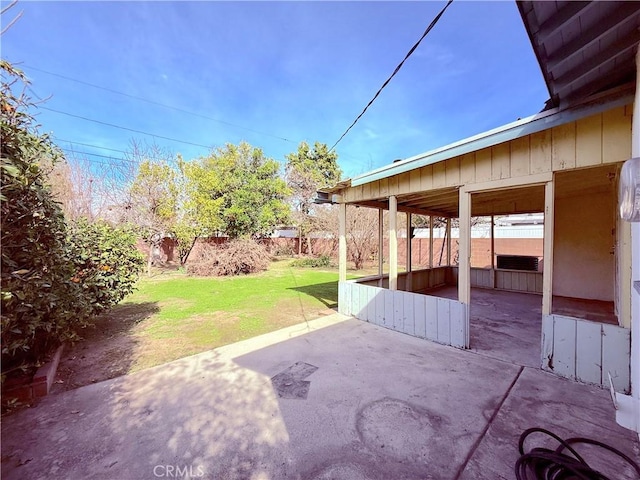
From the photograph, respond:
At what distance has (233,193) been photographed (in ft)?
39.6

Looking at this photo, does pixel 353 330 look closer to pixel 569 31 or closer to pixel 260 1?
pixel 569 31

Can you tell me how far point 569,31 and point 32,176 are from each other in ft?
13.9

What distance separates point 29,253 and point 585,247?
9345 mm

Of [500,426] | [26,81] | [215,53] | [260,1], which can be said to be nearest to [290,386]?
[500,426]

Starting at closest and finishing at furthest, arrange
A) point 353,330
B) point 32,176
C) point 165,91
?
point 32,176
point 353,330
point 165,91

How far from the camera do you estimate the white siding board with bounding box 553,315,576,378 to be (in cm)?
272

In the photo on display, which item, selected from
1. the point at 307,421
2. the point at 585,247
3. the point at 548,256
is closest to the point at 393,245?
the point at 548,256

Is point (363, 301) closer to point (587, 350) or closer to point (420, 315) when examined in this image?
point (420, 315)

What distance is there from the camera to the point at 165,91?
35.7 ft

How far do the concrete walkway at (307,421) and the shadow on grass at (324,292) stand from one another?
314 cm

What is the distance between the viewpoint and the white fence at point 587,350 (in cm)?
246

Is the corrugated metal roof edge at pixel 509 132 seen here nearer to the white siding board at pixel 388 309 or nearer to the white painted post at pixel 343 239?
the white painted post at pixel 343 239

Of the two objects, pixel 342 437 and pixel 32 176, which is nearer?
pixel 342 437

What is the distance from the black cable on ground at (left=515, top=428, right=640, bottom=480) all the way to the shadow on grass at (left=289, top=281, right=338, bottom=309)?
14.3ft
